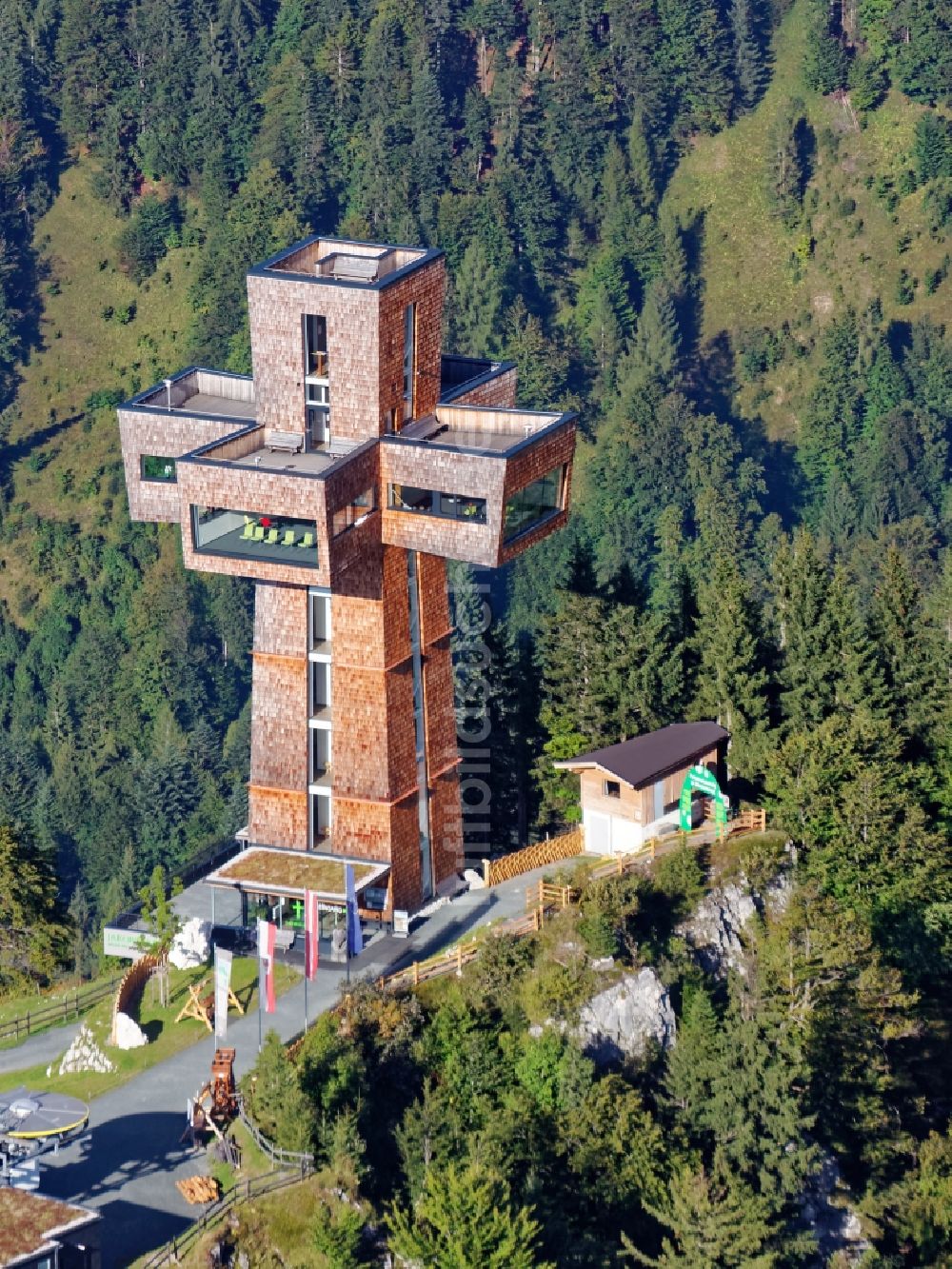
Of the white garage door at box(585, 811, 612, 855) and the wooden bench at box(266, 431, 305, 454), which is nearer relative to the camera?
the wooden bench at box(266, 431, 305, 454)

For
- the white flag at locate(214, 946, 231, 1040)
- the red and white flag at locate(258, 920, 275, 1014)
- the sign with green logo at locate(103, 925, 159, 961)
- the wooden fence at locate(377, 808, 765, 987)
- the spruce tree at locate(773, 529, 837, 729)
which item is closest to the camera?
the red and white flag at locate(258, 920, 275, 1014)

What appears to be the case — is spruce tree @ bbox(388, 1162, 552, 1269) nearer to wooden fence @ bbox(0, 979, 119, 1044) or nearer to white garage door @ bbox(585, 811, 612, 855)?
wooden fence @ bbox(0, 979, 119, 1044)

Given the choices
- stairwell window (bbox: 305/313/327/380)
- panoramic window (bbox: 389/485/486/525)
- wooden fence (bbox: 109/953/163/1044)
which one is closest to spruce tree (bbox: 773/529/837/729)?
panoramic window (bbox: 389/485/486/525)

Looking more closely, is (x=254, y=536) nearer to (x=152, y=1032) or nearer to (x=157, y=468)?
(x=157, y=468)

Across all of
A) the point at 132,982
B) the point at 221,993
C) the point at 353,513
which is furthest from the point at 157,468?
the point at 221,993

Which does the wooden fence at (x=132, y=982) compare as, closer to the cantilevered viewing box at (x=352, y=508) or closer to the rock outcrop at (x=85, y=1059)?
the rock outcrop at (x=85, y=1059)

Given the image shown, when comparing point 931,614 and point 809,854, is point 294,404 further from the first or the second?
point 931,614

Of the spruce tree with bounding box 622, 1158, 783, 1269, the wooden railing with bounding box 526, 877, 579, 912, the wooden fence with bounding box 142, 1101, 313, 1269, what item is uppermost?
the wooden railing with bounding box 526, 877, 579, 912

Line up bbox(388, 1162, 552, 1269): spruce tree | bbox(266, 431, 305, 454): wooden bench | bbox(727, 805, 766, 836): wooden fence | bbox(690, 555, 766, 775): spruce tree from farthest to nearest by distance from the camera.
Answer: bbox(690, 555, 766, 775): spruce tree → bbox(727, 805, 766, 836): wooden fence → bbox(266, 431, 305, 454): wooden bench → bbox(388, 1162, 552, 1269): spruce tree

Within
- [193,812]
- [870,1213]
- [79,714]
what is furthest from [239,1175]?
[79,714]
